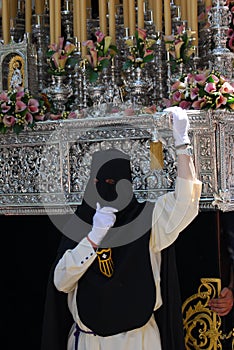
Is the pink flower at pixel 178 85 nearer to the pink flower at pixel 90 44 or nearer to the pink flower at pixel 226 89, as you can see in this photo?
the pink flower at pixel 226 89

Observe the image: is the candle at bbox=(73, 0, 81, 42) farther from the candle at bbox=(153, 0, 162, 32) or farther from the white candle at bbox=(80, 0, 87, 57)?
the candle at bbox=(153, 0, 162, 32)

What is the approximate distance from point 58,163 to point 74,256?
0.92m

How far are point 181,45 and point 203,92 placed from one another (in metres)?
0.60

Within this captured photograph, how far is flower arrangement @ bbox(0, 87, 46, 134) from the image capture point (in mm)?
4441

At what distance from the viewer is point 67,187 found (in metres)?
4.39

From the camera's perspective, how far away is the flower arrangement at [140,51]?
4.54m

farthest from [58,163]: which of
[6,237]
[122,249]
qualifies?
[122,249]

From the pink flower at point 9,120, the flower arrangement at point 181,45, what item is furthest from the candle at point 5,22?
the flower arrangement at point 181,45

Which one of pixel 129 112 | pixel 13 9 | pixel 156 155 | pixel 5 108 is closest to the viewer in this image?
pixel 156 155

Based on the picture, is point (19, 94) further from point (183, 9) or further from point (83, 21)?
point (183, 9)

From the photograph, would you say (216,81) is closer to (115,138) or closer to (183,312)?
(115,138)

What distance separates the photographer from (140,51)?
454 centimetres

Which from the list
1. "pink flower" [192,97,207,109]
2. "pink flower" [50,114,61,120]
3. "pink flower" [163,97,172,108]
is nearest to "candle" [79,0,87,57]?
"pink flower" [50,114,61,120]

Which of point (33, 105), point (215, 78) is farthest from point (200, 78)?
point (33, 105)
